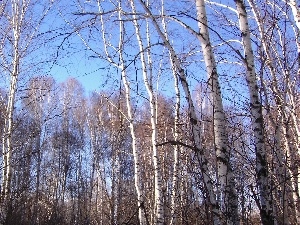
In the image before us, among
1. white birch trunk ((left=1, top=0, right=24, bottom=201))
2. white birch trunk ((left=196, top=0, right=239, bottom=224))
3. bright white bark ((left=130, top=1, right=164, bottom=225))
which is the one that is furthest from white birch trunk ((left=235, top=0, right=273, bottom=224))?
white birch trunk ((left=1, top=0, right=24, bottom=201))

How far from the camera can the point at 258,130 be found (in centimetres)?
443

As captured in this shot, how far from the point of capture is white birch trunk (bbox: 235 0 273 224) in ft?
13.7

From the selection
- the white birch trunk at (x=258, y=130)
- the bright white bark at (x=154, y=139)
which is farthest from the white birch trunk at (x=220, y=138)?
the bright white bark at (x=154, y=139)

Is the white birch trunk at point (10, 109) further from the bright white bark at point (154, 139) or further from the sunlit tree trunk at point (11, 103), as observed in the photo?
the bright white bark at point (154, 139)

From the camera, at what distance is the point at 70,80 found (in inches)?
1043

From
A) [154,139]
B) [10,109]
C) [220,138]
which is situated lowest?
[220,138]

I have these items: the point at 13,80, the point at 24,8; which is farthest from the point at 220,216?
the point at 24,8

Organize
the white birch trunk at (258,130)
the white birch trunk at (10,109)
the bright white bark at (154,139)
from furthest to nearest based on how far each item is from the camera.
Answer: the white birch trunk at (10,109), the bright white bark at (154,139), the white birch trunk at (258,130)

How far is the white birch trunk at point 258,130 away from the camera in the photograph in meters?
4.17

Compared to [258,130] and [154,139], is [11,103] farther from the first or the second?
[258,130]

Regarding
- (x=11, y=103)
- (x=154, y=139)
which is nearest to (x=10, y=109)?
(x=11, y=103)

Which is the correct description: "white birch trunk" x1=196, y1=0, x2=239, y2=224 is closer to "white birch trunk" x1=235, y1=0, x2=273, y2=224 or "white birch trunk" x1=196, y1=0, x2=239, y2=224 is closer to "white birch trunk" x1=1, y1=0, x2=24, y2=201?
"white birch trunk" x1=235, y1=0, x2=273, y2=224

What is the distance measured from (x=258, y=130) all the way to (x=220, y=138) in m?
0.44

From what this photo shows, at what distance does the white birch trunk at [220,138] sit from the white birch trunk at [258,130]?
30 cm
